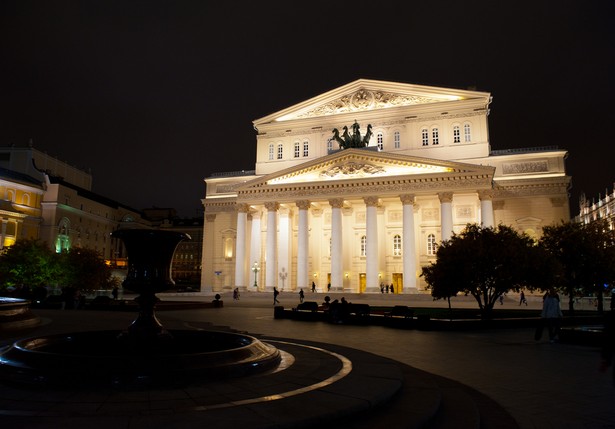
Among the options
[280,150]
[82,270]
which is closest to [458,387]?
[82,270]

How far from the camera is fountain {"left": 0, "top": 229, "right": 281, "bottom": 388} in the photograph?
652cm

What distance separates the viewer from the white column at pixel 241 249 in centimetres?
5056

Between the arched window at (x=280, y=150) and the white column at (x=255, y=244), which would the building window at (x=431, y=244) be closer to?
the white column at (x=255, y=244)

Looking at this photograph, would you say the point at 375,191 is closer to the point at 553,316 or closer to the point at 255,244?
the point at 255,244

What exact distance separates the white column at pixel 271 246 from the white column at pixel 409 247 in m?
13.9

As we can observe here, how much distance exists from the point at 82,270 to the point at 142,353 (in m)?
34.2

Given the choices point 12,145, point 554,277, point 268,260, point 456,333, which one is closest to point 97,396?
point 456,333

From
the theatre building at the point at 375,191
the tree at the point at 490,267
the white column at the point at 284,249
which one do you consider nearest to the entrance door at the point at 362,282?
the theatre building at the point at 375,191

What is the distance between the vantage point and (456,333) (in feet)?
57.3

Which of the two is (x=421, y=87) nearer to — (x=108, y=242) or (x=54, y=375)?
(x=54, y=375)

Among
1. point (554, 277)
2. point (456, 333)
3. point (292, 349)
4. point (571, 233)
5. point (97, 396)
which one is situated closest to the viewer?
point (97, 396)

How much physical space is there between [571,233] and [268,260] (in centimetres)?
2946

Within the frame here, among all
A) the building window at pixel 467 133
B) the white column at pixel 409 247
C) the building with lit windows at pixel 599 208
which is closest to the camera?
the white column at pixel 409 247

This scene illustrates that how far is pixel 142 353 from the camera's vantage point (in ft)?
27.7
